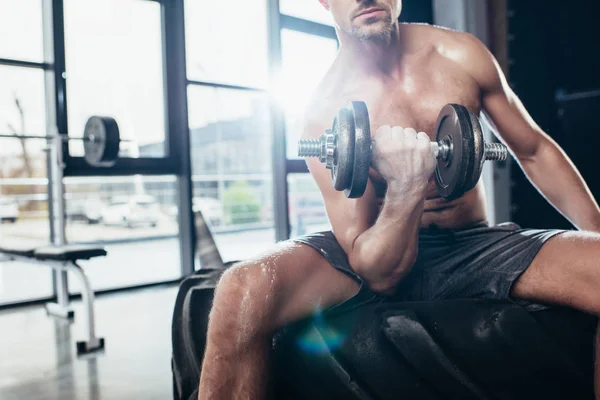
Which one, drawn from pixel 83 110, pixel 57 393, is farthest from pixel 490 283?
pixel 83 110

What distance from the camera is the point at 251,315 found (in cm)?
83

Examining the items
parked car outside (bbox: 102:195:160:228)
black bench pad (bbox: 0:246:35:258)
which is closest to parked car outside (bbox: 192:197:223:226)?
parked car outside (bbox: 102:195:160:228)

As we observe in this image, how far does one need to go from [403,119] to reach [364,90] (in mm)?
111

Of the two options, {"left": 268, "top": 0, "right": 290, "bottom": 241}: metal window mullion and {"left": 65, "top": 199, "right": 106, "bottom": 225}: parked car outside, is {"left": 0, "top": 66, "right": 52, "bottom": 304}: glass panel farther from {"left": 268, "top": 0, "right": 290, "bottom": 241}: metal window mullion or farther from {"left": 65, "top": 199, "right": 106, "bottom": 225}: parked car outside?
{"left": 268, "top": 0, "right": 290, "bottom": 241}: metal window mullion

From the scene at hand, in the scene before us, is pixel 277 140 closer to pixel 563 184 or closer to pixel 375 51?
pixel 375 51

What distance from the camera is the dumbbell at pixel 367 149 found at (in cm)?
84

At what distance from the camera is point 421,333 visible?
87 centimetres

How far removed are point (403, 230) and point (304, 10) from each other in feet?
10.2

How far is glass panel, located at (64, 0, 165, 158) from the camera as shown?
2957mm

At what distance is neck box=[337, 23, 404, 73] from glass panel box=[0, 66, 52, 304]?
6.24 ft

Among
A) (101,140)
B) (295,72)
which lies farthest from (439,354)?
(295,72)

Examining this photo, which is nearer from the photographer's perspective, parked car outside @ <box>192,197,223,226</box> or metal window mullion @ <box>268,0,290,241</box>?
metal window mullion @ <box>268,0,290,241</box>

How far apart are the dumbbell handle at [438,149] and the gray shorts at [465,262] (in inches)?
6.9

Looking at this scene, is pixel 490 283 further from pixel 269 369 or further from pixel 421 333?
pixel 269 369
